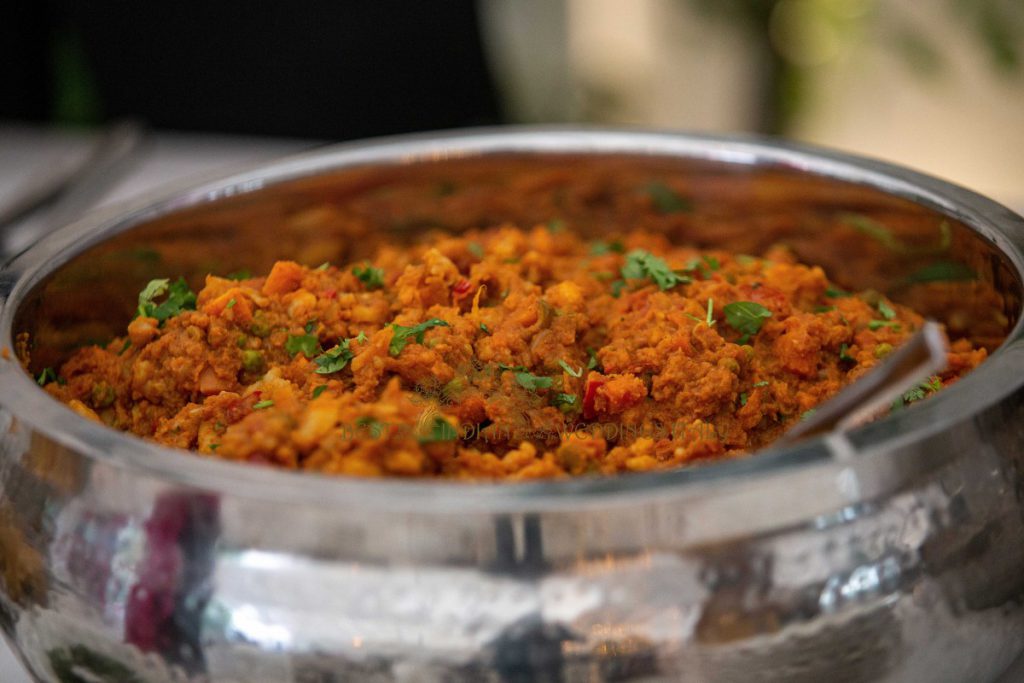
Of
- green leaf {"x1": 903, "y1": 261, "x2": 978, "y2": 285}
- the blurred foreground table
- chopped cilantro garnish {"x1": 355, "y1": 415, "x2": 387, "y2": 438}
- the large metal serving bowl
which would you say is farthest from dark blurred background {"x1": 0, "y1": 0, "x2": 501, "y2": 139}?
chopped cilantro garnish {"x1": 355, "y1": 415, "x2": 387, "y2": 438}

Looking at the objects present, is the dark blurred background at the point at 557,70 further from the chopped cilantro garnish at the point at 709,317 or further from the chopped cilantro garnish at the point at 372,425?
the chopped cilantro garnish at the point at 372,425

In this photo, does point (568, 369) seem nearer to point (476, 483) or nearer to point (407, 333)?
point (407, 333)

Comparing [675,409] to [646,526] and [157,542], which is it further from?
[157,542]

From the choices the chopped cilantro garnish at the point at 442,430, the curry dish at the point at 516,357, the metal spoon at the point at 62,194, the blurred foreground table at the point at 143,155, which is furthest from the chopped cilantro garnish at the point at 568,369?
the blurred foreground table at the point at 143,155

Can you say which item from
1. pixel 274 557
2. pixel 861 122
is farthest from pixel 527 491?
pixel 861 122

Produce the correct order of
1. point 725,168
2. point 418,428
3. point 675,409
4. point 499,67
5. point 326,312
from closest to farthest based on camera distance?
1. point 418,428
2. point 675,409
3. point 326,312
4. point 725,168
5. point 499,67

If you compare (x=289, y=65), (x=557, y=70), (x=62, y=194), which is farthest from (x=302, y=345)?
(x=557, y=70)

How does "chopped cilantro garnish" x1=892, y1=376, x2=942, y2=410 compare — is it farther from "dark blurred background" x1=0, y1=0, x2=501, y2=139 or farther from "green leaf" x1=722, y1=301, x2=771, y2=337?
"dark blurred background" x1=0, y1=0, x2=501, y2=139
